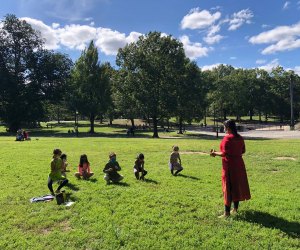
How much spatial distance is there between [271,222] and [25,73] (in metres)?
58.2

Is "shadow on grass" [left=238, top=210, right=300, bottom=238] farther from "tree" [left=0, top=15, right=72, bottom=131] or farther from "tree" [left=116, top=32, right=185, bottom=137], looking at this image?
"tree" [left=0, top=15, right=72, bottom=131]

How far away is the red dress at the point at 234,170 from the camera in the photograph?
25.3 ft

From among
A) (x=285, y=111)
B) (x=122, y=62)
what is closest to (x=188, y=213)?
(x=122, y=62)

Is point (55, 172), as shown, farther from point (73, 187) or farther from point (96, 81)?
point (96, 81)

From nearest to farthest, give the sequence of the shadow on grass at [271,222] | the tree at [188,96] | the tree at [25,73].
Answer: the shadow on grass at [271,222] → the tree at [188,96] → the tree at [25,73]

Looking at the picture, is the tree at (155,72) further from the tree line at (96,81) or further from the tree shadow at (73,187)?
the tree shadow at (73,187)

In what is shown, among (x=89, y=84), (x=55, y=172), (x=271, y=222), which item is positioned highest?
(x=89, y=84)

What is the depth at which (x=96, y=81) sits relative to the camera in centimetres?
5884

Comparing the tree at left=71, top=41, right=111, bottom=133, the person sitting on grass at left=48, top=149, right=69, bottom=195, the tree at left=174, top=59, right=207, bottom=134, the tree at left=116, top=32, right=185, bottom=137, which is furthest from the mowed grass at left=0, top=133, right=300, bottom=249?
the tree at left=71, top=41, right=111, bottom=133

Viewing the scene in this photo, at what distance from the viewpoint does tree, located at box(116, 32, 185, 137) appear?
47.8m

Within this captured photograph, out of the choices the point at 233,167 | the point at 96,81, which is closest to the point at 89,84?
the point at 96,81

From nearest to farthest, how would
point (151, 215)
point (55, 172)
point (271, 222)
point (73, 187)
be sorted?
1. point (271, 222)
2. point (151, 215)
3. point (55, 172)
4. point (73, 187)

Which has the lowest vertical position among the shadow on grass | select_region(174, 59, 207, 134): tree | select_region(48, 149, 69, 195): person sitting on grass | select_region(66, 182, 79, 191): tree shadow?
the shadow on grass

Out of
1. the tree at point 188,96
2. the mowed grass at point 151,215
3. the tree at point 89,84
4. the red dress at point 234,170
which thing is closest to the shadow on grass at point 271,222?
the mowed grass at point 151,215
